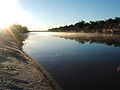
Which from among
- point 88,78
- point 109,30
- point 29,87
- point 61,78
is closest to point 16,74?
point 29,87

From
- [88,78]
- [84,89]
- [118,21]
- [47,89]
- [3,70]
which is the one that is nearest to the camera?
[47,89]

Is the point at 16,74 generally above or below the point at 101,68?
above

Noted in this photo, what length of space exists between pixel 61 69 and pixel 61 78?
315 centimetres

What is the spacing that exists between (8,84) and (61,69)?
8.81 metres

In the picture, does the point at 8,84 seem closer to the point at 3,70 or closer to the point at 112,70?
the point at 3,70

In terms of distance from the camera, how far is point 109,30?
131 m

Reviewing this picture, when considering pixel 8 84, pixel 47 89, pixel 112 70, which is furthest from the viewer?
pixel 112 70

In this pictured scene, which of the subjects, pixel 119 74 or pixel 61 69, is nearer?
pixel 119 74

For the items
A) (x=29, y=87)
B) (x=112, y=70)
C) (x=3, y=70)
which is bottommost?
(x=112, y=70)

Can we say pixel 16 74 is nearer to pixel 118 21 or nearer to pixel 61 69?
pixel 61 69

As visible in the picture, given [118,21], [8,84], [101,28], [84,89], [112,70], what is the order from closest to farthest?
[8,84], [84,89], [112,70], [118,21], [101,28]

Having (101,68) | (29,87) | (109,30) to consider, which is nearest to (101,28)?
(109,30)

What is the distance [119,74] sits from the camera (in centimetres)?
1543

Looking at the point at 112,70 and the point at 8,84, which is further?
the point at 112,70
